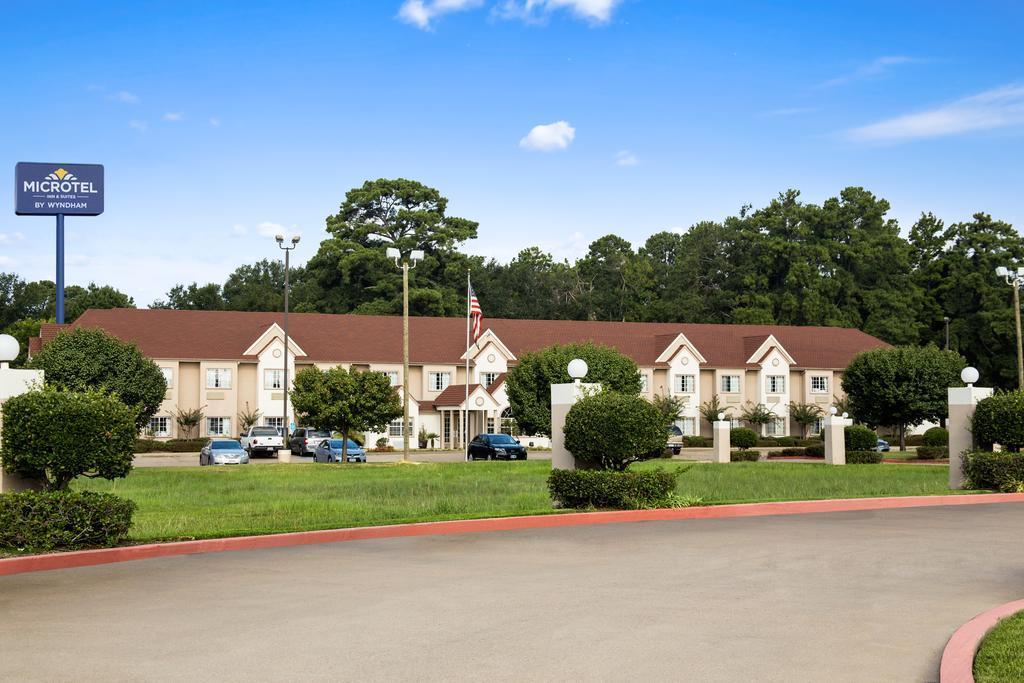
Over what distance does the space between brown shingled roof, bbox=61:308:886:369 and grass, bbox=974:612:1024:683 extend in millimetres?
63478

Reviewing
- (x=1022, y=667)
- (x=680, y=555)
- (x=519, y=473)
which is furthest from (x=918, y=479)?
(x=1022, y=667)

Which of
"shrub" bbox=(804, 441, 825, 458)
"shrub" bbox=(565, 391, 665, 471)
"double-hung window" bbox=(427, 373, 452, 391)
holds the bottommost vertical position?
Result: "shrub" bbox=(804, 441, 825, 458)

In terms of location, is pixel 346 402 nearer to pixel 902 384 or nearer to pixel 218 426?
pixel 218 426

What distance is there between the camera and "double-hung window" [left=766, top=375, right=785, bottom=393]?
259 feet

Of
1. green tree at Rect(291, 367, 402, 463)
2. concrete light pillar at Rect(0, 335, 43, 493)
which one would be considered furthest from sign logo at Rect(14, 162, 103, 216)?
Answer: concrete light pillar at Rect(0, 335, 43, 493)

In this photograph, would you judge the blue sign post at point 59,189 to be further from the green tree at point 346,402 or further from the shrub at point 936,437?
the shrub at point 936,437

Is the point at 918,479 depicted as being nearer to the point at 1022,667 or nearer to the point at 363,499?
the point at 363,499

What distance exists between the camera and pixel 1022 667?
8.16 metres

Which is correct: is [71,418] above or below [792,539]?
above

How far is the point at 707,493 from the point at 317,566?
48.6 feet

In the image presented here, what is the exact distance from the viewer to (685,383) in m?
78.1

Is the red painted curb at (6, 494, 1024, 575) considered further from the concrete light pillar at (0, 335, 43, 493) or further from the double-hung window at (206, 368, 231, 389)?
the double-hung window at (206, 368, 231, 389)

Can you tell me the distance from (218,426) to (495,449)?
80.3 ft

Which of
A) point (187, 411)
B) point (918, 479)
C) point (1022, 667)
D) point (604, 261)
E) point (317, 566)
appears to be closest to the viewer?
point (1022, 667)
